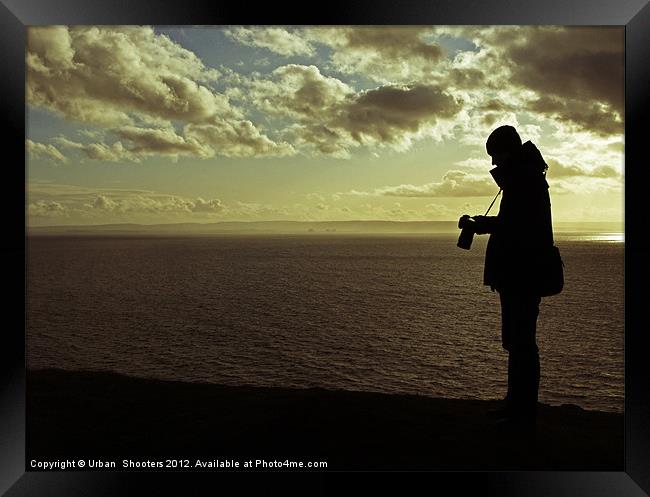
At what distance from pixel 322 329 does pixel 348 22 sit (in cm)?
3926

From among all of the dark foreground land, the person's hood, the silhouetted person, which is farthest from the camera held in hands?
the dark foreground land

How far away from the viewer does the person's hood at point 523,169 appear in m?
4.04

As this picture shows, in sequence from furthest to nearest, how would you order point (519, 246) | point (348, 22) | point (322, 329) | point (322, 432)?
point (322, 329) → point (322, 432) → point (519, 246) → point (348, 22)

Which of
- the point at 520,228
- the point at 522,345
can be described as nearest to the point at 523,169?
the point at 520,228

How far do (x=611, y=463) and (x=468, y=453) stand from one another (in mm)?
1078

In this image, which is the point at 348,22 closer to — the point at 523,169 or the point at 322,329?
the point at 523,169

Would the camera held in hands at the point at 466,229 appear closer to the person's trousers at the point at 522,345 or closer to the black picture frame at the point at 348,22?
the person's trousers at the point at 522,345

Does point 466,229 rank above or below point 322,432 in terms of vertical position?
above

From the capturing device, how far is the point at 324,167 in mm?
70688

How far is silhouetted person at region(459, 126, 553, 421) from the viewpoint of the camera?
157 inches

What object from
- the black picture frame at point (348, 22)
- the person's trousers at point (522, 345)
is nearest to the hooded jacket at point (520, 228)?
the person's trousers at point (522, 345)

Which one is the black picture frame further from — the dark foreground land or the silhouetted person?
the silhouetted person

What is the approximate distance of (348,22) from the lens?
380 cm

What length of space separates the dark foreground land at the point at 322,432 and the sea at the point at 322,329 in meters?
0.99
